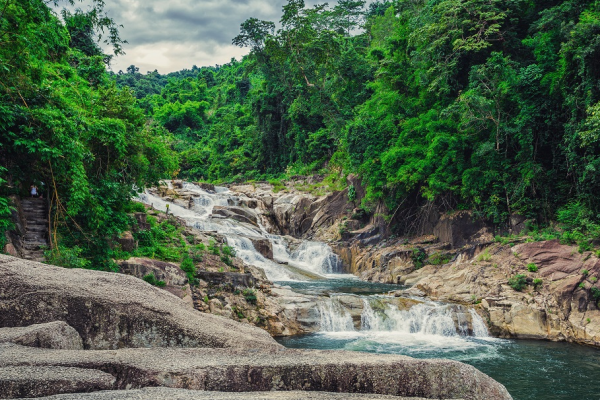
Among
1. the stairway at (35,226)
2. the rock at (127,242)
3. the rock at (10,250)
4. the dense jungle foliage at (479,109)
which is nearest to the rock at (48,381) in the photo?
the rock at (10,250)

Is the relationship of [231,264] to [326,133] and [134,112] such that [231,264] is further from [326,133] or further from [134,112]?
[326,133]

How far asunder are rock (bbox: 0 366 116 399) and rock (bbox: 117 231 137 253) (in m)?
9.74

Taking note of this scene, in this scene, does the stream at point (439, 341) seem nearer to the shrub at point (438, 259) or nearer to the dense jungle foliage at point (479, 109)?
the shrub at point (438, 259)

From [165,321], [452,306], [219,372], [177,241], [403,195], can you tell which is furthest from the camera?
[403,195]

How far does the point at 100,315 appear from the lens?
5.11 m

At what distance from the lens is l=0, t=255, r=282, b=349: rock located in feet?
16.4

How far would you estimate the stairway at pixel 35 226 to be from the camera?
33.5ft

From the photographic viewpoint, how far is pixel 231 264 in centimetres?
1541

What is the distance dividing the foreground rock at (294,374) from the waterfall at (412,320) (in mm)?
10040

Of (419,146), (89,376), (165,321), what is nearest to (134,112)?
(165,321)

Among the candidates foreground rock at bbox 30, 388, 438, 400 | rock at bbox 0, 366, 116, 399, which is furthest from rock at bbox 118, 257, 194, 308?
foreground rock at bbox 30, 388, 438, 400

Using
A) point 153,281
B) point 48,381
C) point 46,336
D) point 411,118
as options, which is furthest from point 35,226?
point 411,118

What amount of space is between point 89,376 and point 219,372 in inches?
43.9

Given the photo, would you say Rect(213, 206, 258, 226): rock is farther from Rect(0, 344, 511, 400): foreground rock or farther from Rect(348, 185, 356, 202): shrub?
Rect(0, 344, 511, 400): foreground rock
